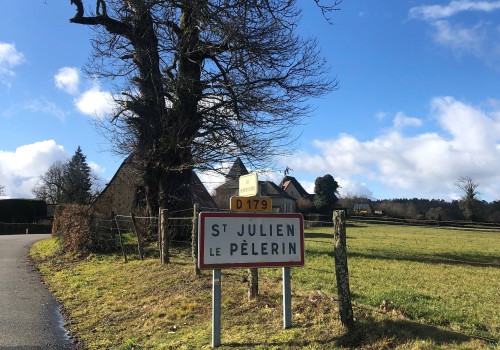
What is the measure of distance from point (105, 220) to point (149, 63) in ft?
20.4

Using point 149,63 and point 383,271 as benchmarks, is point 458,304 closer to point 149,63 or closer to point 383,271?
point 383,271

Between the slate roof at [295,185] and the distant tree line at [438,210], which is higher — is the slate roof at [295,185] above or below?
above

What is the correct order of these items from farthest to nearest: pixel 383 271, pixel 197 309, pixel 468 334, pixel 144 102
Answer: pixel 144 102, pixel 383 271, pixel 197 309, pixel 468 334

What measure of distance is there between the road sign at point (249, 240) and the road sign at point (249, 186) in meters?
0.68

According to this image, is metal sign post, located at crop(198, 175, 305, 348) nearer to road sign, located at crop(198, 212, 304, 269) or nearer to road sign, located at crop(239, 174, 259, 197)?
road sign, located at crop(198, 212, 304, 269)

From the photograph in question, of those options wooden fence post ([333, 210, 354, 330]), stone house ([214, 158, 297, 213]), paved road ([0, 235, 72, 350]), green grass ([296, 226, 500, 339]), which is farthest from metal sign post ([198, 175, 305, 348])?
paved road ([0, 235, 72, 350])

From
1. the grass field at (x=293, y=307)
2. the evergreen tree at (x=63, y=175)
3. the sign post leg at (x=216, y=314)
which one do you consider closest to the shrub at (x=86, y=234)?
the grass field at (x=293, y=307)

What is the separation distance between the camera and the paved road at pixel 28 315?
6.59m

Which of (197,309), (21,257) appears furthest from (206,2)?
(21,257)

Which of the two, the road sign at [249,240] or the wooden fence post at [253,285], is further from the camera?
the wooden fence post at [253,285]

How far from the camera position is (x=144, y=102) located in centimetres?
1766

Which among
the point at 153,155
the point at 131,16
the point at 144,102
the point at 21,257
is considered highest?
the point at 131,16

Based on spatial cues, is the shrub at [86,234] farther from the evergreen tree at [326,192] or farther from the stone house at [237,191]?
the evergreen tree at [326,192]

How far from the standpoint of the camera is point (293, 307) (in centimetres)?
639
